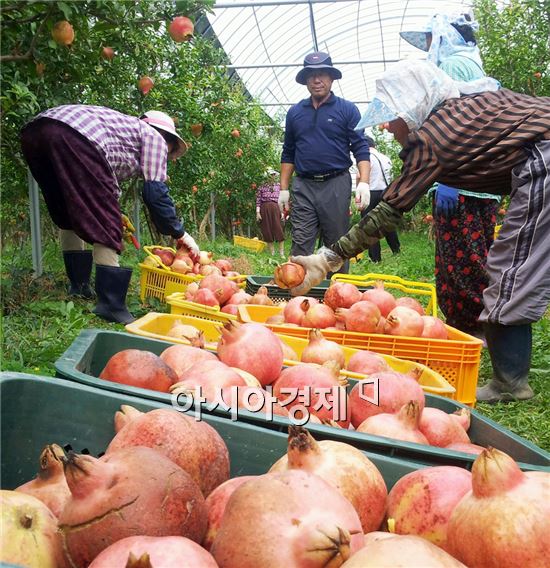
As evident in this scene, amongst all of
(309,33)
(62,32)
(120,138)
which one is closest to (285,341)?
(62,32)

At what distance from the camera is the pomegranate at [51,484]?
1.03 metres

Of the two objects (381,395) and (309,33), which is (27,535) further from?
(309,33)

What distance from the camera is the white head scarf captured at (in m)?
3.21

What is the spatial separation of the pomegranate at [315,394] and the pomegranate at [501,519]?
0.71 metres

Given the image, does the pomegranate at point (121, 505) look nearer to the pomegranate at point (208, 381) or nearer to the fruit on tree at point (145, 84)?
the pomegranate at point (208, 381)

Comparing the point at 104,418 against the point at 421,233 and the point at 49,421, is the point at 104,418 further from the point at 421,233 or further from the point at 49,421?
the point at 421,233

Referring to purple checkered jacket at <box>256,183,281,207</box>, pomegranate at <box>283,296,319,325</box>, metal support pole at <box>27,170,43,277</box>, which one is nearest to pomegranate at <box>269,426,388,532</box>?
pomegranate at <box>283,296,319,325</box>

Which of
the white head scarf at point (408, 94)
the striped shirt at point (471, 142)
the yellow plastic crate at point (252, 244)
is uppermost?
the white head scarf at point (408, 94)

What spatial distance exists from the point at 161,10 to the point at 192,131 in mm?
2419

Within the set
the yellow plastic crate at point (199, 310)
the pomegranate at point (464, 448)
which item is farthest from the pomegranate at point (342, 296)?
the pomegranate at point (464, 448)

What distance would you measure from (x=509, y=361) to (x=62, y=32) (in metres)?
3.26

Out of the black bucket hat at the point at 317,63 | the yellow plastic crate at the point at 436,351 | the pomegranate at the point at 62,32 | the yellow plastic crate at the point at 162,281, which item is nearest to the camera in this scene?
the yellow plastic crate at the point at 436,351

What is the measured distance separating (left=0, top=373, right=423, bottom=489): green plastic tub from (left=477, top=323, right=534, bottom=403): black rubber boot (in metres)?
2.15

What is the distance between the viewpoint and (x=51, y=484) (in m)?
1.07
